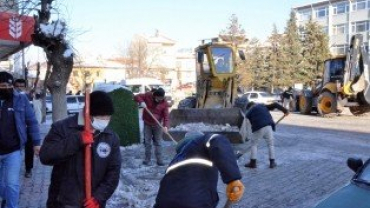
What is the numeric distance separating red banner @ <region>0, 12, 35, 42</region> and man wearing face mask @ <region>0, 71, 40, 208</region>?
5.05 m

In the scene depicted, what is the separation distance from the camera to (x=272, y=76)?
2232 inches

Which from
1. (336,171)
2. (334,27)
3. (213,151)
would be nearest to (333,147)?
(336,171)

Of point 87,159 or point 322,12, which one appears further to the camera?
point 322,12

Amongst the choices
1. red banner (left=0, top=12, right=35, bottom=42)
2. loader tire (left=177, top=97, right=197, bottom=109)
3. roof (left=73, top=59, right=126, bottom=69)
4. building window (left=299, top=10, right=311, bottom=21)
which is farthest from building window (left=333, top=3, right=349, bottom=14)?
red banner (left=0, top=12, right=35, bottom=42)

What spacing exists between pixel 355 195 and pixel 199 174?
1.89m

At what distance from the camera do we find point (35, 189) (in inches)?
326

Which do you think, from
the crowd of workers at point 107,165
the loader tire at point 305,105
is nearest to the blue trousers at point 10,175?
the crowd of workers at point 107,165

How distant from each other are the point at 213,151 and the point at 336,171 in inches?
277

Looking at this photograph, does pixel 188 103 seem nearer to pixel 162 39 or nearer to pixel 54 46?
pixel 54 46

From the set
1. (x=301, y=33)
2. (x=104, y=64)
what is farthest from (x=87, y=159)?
(x=104, y=64)

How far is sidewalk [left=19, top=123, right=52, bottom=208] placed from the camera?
7.27 metres

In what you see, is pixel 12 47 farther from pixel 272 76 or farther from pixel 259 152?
pixel 272 76

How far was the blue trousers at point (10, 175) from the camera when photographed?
5707 millimetres

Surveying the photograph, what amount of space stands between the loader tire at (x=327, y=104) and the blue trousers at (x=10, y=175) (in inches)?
784
